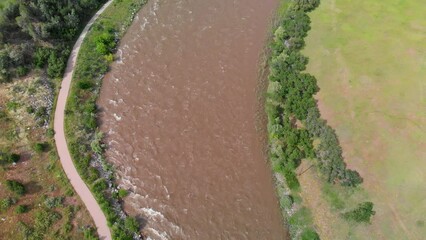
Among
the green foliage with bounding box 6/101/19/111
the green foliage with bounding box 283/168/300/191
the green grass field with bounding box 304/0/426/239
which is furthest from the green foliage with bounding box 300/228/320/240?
the green foliage with bounding box 6/101/19/111

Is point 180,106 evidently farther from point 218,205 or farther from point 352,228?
point 352,228

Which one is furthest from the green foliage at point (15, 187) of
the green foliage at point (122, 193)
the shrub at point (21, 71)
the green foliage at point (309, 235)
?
the green foliage at point (309, 235)

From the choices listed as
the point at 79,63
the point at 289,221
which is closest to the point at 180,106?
the point at 79,63

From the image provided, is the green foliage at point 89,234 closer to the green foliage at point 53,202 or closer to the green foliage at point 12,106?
the green foliage at point 53,202

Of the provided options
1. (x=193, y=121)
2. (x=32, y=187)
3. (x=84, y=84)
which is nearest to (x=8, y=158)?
(x=32, y=187)

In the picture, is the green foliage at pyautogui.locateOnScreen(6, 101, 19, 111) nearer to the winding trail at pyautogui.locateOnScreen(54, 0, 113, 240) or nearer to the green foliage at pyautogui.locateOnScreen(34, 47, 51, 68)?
the winding trail at pyautogui.locateOnScreen(54, 0, 113, 240)

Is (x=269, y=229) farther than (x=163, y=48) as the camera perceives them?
No

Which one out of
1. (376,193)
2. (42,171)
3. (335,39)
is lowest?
(42,171)
